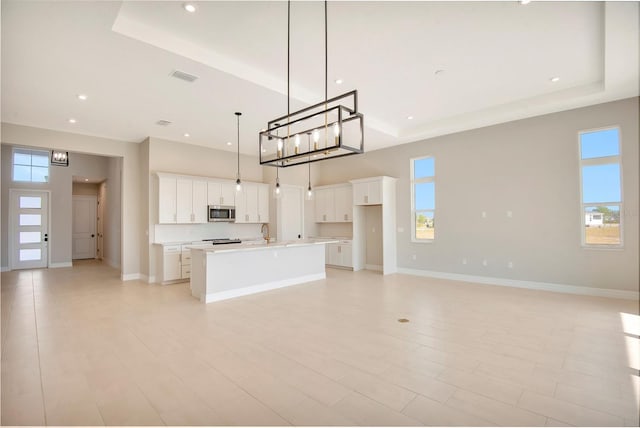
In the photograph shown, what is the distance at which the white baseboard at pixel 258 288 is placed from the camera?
504cm

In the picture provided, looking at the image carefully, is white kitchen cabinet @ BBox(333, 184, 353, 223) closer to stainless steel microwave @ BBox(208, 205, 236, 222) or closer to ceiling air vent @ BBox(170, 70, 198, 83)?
stainless steel microwave @ BBox(208, 205, 236, 222)

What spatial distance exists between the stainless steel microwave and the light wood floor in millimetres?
2622

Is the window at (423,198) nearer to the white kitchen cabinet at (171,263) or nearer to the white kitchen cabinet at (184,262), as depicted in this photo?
the white kitchen cabinet at (184,262)

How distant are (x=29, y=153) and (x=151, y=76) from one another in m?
8.02

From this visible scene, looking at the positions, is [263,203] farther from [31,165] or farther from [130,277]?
[31,165]

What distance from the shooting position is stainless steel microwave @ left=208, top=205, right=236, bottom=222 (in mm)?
7325

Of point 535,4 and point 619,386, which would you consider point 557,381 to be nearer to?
point 619,386

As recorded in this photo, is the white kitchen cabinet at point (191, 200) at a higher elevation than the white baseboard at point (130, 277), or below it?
higher

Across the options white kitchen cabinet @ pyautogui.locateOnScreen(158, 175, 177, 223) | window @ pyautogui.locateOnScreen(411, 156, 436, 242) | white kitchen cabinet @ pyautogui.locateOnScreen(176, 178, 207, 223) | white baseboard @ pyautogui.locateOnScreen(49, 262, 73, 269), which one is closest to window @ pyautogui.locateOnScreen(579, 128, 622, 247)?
window @ pyautogui.locateOnScreen(411, 156, 436, 242)

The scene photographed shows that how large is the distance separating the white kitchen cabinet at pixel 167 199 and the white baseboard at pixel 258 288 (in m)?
2.52

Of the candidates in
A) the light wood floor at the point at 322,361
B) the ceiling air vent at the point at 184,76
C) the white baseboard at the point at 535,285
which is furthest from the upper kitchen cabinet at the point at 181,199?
the white baseboard at the point at 535,285

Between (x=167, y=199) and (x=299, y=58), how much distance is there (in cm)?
440

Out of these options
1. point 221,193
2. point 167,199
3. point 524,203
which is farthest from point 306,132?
point 524,203

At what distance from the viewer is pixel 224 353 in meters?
3.03
